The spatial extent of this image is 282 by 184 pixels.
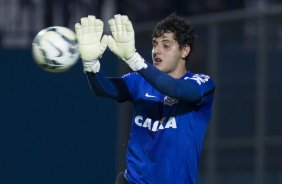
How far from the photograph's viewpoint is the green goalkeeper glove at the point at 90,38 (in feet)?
27.3

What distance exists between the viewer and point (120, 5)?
50.1ft

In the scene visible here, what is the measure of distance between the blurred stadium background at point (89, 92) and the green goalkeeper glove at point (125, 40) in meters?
6.13

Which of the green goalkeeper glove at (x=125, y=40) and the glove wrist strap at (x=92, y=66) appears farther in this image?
the glove wrist strap at (x=92, y=66)

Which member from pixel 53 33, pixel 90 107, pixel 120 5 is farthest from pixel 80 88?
pixel 53 33

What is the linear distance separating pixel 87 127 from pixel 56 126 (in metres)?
0.42

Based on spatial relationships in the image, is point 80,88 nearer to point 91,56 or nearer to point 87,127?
point 87,127

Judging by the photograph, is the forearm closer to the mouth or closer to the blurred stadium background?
the mouth

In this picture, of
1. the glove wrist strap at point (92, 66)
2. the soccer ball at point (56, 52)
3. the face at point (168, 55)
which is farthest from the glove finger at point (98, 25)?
the face at point (168, 55)

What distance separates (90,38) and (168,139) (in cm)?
99

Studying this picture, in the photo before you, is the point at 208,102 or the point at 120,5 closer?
the point at 208,102

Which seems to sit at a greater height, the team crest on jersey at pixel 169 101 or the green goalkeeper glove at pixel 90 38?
the green goalkeeper glove at pixel 90 38

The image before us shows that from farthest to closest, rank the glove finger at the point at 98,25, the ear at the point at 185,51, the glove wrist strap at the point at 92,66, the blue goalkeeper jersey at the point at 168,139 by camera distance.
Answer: the ear at the point at 185,51, the blue goalkeeper jersey at the point at 168,139, the glove wrist strap at the point at 92,66, the glove finger at the point at 98,25

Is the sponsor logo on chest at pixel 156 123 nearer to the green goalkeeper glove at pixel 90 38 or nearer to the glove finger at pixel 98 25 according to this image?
the green goalkeeper glove at pixel 90 38

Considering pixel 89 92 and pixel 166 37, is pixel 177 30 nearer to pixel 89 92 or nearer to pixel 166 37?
pixel 166 37
